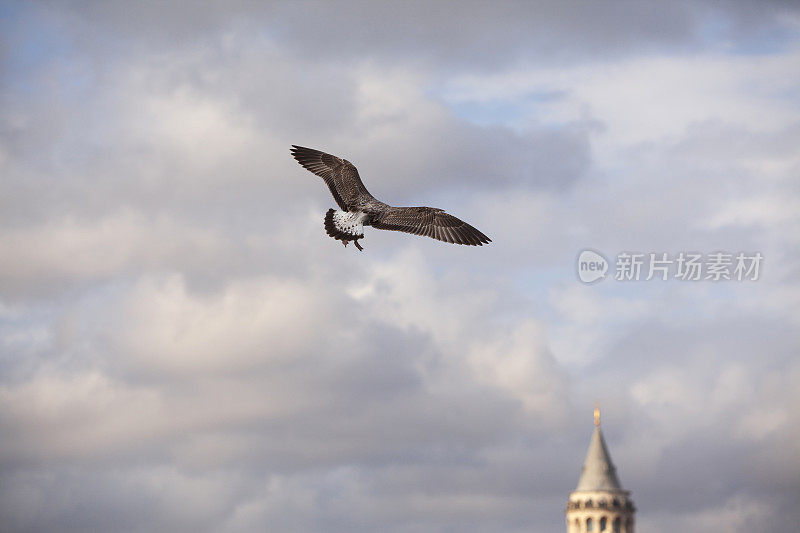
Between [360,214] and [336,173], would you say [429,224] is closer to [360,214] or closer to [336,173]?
[360,214]

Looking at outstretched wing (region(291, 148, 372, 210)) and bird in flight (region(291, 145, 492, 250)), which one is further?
outstretched wing (region(291, 148, 372, 210))

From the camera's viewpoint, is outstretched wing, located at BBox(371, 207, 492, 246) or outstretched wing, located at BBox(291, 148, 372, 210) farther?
outstretched wing, located at BBox(291, 148, 372, 210)

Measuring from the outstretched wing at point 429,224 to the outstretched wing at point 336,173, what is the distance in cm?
139

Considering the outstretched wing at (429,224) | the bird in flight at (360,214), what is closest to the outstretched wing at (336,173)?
the bird in flight at (360,214)

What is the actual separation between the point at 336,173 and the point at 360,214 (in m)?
3.71

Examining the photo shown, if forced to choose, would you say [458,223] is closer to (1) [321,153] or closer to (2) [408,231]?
(2) [408,231]

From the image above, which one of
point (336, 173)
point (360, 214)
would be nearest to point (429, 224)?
point (360, 214)

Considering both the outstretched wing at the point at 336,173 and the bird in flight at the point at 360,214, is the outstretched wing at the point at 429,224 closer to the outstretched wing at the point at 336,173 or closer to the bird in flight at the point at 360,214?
the bird in flight at the point at 360,214

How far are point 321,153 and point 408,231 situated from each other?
6295mm

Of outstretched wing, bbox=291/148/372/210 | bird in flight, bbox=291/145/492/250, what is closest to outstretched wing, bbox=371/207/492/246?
bird in flight, bbox=291/145/492/250

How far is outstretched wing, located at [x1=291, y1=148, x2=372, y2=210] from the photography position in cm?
5338

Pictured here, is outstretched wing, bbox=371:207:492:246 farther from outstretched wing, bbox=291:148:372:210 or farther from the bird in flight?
outstretched wing, bbox=291:148:372:210

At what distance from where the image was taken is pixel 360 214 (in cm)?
5125

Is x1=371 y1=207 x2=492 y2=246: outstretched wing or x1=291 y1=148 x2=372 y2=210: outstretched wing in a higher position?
x1=291 y1=148 x2=372 y2=210: outstretched wing
